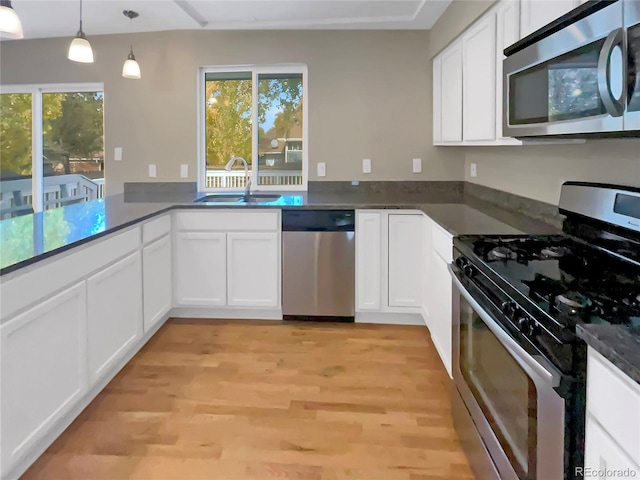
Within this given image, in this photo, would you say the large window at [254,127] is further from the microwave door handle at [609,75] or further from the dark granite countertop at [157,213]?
the microwave door handle at [609,75]

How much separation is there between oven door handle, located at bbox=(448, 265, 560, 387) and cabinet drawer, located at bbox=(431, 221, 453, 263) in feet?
2.51

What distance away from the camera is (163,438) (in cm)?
229

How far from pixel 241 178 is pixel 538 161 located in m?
2.52

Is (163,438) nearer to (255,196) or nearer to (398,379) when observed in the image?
(398,379)

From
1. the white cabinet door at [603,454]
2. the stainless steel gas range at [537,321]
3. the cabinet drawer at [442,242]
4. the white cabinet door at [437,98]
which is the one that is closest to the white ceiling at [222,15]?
the white cabinet door at [437,98]

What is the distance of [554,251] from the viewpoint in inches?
77.1

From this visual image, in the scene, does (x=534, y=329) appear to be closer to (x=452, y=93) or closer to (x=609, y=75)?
(x=609, y=75)

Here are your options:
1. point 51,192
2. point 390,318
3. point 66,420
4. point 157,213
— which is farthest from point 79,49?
point 390,318

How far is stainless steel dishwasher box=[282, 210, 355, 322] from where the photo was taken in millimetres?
3705

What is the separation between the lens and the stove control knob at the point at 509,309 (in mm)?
1488

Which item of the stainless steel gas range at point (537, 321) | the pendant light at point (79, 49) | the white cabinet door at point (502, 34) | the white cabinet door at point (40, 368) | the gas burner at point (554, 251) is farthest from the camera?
the pendant light at point (79, 49)

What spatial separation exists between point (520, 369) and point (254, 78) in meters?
3.57

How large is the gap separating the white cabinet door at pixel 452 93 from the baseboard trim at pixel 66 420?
2.36 meters

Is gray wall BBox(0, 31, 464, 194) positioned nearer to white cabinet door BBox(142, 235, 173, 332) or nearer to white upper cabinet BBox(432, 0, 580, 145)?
white upper cabinet BBox(432, 0, 580, 145)
